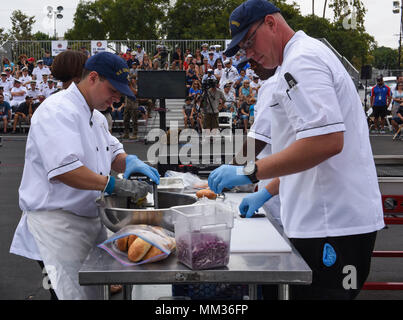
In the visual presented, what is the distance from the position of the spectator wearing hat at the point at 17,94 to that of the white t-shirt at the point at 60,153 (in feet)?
54.1

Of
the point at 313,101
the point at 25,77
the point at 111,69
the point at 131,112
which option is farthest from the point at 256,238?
the point at 25,77

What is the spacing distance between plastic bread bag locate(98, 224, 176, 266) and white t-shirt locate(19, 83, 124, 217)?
42cm

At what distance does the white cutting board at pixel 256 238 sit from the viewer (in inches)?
71.0

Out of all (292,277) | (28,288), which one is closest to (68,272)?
(292,277)

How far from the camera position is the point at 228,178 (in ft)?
6.63

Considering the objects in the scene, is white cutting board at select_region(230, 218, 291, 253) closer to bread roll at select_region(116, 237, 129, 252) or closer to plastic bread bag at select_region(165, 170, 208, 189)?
bread roll at select_region(116, 237, 129, 252)

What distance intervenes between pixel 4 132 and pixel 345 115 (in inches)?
682

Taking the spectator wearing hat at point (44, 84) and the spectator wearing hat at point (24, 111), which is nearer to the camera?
the spectator wearing hat at point (24, 111)

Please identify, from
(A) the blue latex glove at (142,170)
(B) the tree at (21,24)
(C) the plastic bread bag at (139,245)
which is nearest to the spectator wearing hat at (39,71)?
(A) the blue latex glove at (142,170)

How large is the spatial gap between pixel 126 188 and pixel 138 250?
1.89 ft

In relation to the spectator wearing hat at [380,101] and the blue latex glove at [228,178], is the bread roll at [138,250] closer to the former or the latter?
the blue latex glove at [228,178]

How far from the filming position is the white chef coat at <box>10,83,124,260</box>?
6.63ft

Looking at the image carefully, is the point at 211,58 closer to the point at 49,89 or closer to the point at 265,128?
the point at 49,89

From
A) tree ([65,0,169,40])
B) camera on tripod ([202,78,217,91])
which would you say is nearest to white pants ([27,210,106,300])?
camera on tripod ([202,78,217,91])
